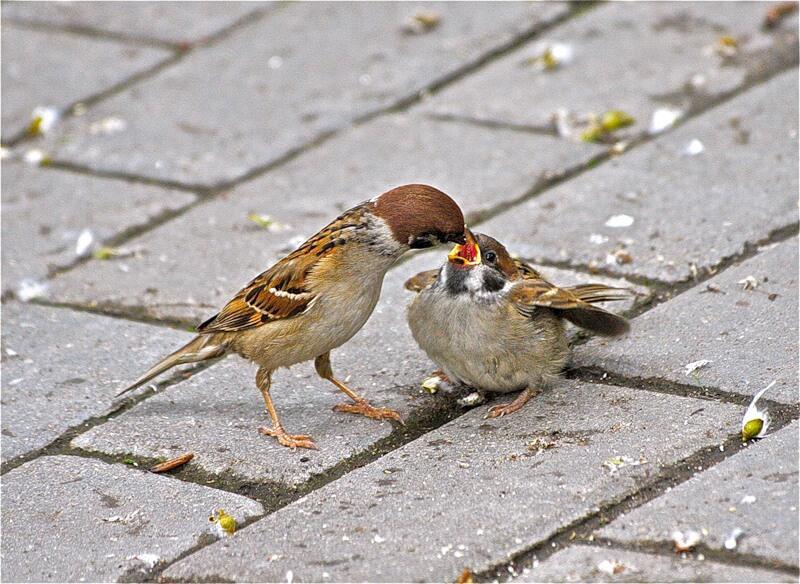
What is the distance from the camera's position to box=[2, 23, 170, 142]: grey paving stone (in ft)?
26.2

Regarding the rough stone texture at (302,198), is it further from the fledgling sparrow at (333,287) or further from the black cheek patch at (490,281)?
the black cheek patch at (490,281)

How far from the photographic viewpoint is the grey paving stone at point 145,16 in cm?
873

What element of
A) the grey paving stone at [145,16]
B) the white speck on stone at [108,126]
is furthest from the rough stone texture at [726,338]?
the grey paving stone at [145,16]

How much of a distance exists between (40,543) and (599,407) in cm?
188

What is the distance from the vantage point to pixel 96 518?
14.3 ft

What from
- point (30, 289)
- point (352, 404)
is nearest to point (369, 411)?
point (352, 404)

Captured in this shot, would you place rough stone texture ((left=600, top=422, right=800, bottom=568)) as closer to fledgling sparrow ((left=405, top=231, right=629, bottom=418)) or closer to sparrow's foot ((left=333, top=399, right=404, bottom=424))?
fledgling sparrow ((left=405, top=231, right=629, bottom=418))

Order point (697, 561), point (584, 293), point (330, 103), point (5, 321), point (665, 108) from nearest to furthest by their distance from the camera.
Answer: point (697, 561) < point (584, 293) < point (5, 321) < point (665, 108) < point (330, 103)

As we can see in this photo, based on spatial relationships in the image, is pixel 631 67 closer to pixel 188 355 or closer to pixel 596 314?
pixel 596 314

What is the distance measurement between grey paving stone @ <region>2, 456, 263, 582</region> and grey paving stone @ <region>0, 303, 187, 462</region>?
0.32 metres

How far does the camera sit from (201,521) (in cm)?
424

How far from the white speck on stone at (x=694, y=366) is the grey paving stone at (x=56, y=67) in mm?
4402

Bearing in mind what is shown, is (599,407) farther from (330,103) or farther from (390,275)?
(330,103)

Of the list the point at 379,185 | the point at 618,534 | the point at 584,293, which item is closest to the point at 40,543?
the point at 618,534
